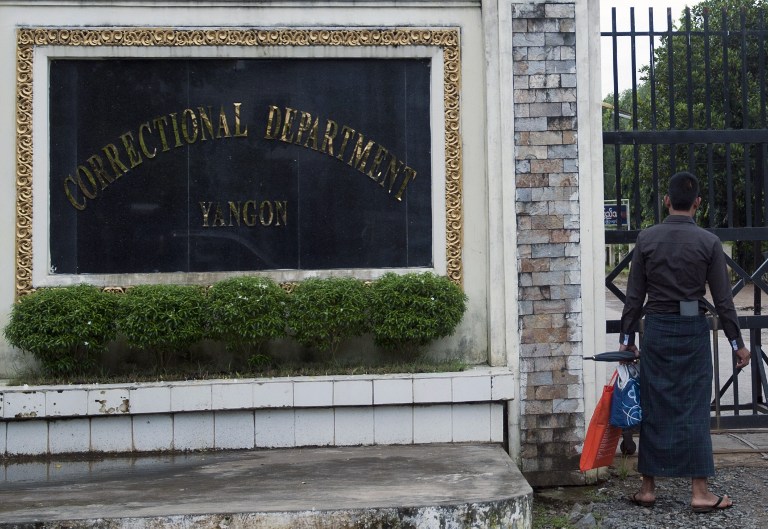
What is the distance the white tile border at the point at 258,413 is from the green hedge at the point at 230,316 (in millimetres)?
296

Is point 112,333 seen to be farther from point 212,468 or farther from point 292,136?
point 292,136

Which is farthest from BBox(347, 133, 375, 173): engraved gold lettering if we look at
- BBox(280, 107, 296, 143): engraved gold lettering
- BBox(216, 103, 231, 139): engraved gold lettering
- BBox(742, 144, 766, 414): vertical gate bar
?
BBox(742, 144, 766, 414): vertical gate bar

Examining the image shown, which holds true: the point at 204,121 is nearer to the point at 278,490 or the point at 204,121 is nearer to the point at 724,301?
the point at 278,490

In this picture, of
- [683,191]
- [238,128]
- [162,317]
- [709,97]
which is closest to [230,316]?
[162,317]

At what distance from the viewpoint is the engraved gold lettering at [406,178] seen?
22.1 ft

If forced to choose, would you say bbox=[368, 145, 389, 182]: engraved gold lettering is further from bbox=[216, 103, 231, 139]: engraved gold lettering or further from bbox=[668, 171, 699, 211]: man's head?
bbox=[668, 171, 699, 211]: man's head

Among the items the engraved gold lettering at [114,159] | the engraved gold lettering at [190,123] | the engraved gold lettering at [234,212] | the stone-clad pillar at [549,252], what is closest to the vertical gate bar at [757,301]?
the stone-clad pillar at [549,252]

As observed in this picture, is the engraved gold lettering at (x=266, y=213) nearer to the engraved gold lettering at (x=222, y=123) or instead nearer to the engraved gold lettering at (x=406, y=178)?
the engraved gold lettering at (x=222, y=123)

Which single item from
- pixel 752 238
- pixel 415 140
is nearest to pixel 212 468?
pixel 415 140

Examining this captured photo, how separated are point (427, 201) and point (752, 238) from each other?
2373 mm

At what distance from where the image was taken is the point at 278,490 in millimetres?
5180

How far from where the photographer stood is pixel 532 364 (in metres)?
6.42

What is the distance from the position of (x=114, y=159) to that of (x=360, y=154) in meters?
1.66

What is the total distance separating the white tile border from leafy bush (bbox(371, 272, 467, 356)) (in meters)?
0.30
